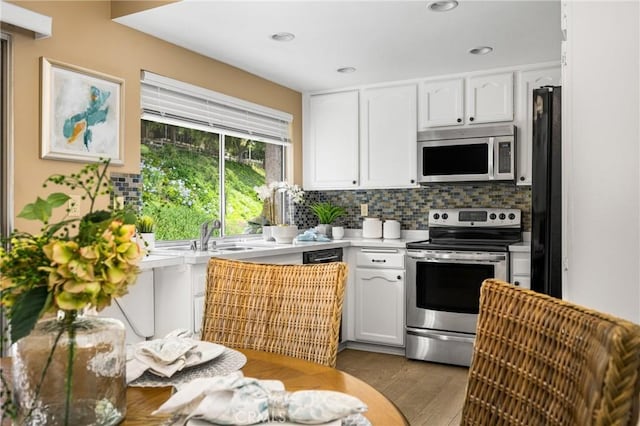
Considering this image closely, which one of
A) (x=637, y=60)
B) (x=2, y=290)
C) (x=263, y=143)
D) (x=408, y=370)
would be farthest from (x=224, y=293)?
(x=263, y=143)

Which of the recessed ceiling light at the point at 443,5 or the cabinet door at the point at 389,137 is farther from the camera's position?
the cabinet door at the point at 389,137

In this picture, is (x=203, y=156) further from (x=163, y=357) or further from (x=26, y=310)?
(x=26, y=310)

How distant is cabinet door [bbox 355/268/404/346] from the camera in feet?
13.1

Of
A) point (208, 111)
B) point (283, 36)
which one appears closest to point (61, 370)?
point (283, 36)

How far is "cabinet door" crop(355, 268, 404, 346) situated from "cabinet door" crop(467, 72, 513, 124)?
140cm

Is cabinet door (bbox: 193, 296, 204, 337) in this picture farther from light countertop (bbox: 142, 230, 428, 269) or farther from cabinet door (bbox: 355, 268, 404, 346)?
cabinet door (bbox: 355, 268, 404, 346)

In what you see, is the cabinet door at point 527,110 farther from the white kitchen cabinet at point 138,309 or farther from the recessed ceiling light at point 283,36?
the white kitchen cabinet at point 138,309

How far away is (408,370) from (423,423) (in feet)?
3.19

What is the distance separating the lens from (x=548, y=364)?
84 centimetres

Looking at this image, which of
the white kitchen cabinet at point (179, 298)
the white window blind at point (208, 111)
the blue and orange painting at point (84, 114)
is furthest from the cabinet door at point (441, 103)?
the blue and orange painting at point (84, 114)

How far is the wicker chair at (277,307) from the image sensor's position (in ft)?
4.86

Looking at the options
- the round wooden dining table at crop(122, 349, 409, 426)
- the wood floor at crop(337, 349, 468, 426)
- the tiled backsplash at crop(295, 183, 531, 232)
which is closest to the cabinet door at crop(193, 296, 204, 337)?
the wood floor at crop(337, 349, 468, 426)

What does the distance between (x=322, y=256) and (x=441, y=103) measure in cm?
160

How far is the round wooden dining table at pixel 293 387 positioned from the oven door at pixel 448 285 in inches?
105
